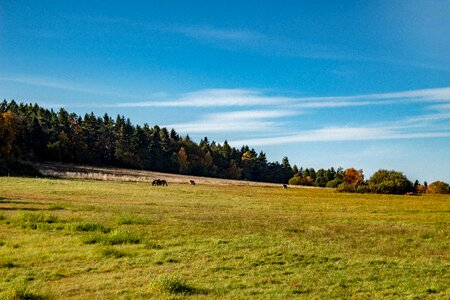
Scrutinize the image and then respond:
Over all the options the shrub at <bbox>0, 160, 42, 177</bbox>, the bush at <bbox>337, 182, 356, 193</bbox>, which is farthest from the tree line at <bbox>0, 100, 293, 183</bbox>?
the bush at <bbox>337, 182, 356, 193</bbox>

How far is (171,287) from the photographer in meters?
12.8

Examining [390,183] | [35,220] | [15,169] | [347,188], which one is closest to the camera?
[35,220]

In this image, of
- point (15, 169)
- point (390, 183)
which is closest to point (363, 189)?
point (390, 183)

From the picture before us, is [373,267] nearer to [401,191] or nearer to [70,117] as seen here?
[401,191]

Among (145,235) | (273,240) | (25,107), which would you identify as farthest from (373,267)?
(25,107)

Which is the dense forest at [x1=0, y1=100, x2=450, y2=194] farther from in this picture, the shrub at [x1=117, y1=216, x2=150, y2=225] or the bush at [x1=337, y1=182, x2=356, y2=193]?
the shrub at [x1=117, y1=216, x2=150, y2=225]

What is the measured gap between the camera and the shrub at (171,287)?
12.8m

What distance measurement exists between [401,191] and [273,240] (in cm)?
6488

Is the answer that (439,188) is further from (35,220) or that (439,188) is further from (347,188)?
(35,220)

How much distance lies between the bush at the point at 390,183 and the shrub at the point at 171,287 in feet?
242

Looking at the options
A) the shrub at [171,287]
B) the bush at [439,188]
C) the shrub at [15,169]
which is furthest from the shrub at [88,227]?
the bush at [439,188]

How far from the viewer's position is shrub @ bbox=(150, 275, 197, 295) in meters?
12.8

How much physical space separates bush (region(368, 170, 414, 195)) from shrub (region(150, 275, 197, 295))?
242 feet

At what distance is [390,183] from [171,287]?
243 ft
